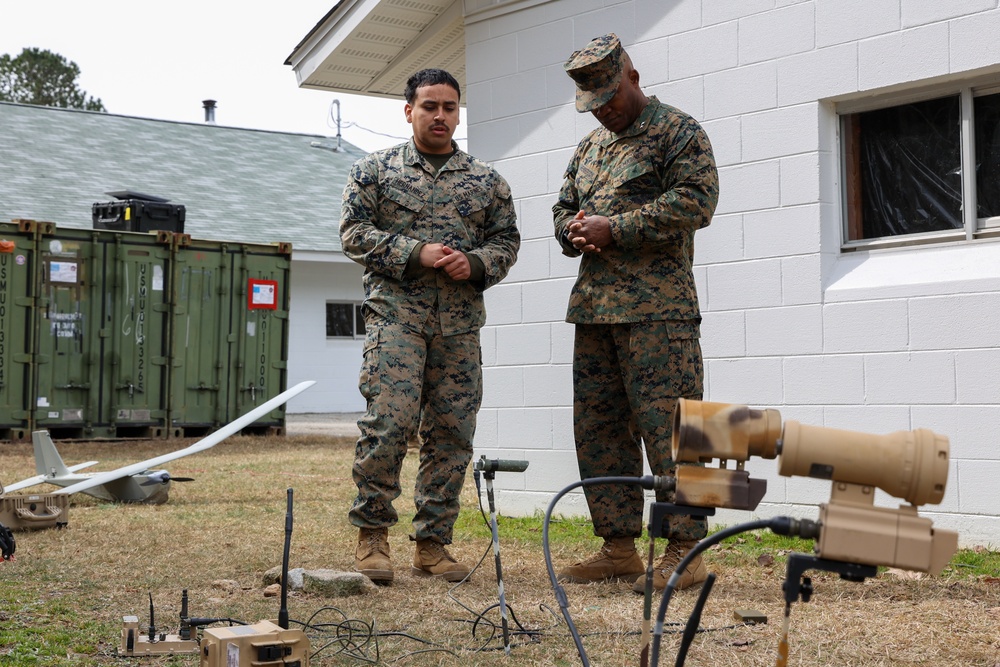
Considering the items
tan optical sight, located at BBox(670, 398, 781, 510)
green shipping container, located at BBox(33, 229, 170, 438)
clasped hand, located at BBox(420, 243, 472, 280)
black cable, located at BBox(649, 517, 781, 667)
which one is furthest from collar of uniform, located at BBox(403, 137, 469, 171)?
green shipping container, located at BBox(33, 229, 170, 438)

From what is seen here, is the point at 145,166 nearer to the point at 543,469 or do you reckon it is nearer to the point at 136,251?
the point at 136,251

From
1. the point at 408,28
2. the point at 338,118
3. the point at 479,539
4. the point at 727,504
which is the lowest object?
the point at 479,539

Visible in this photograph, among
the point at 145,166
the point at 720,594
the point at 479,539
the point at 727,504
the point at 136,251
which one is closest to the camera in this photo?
the point at 727,504

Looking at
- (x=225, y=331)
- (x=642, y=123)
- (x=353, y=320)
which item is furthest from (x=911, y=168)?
(x=353, y=320)

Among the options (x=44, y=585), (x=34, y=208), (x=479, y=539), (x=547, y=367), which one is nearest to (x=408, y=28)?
(x=547, y=367)

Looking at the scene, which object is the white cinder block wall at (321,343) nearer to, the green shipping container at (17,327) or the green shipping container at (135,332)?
the green shipping container at (135,332)

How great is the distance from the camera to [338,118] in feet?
88.5

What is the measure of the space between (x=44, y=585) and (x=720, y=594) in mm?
2660

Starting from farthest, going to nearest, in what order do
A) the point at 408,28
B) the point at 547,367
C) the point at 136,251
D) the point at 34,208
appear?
the point at 34,208 < the point at 136,251 < the point at 408,28 < the point at 547,367

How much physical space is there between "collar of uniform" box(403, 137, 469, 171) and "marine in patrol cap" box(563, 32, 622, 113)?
71cm

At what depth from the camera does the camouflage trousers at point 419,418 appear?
452 cm

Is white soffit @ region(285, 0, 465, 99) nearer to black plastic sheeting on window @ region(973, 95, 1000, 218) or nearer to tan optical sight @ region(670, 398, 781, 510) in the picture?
black plastic sheeting on window @ region(973, 95, 1000, 218)

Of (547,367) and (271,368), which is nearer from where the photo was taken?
(547,367)

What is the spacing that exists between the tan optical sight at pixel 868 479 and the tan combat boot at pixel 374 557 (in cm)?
265
